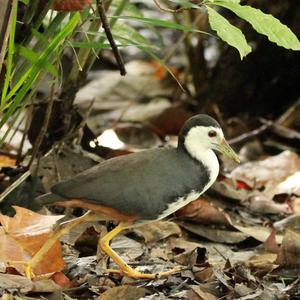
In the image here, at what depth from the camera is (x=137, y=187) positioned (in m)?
3.59

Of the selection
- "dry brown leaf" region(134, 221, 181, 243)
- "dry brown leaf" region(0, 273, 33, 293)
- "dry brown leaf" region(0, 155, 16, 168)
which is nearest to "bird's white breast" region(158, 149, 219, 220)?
"dry brown leaf" region(0, 273, 33, 293)

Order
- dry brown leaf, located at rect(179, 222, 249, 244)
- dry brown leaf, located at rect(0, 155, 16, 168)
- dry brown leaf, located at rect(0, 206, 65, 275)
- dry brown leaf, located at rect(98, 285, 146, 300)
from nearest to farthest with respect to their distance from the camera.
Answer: dry brown leaf, located at rect(98, 285, 146, 300)
dry brown leaf, located at rect(0, 206, 65, 275)
dry brown leaf, located at rect(179, 222, 249, 244)
dry brown leaf, located at rect(0, 155, 16, 168)

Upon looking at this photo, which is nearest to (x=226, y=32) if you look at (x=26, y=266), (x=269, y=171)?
(x=26, y=266)

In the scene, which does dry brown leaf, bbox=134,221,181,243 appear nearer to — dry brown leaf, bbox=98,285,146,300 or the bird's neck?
the bird's neck

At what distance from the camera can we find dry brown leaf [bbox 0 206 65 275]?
367cm

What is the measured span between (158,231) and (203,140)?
0.81 metres

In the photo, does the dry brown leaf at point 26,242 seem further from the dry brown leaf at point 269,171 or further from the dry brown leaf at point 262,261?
the dry brown leaf at point 269,171

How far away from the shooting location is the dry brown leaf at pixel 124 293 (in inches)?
134

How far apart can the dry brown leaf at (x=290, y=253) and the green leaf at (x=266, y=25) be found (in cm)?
108

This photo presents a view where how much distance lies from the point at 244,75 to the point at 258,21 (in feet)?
13.5

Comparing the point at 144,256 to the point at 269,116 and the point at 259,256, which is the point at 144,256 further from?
the point at 269,116

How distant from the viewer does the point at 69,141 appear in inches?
194

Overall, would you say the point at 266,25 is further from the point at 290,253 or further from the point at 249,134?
the point at 249,134

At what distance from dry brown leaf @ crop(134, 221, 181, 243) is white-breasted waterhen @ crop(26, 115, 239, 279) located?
71 centimetres
